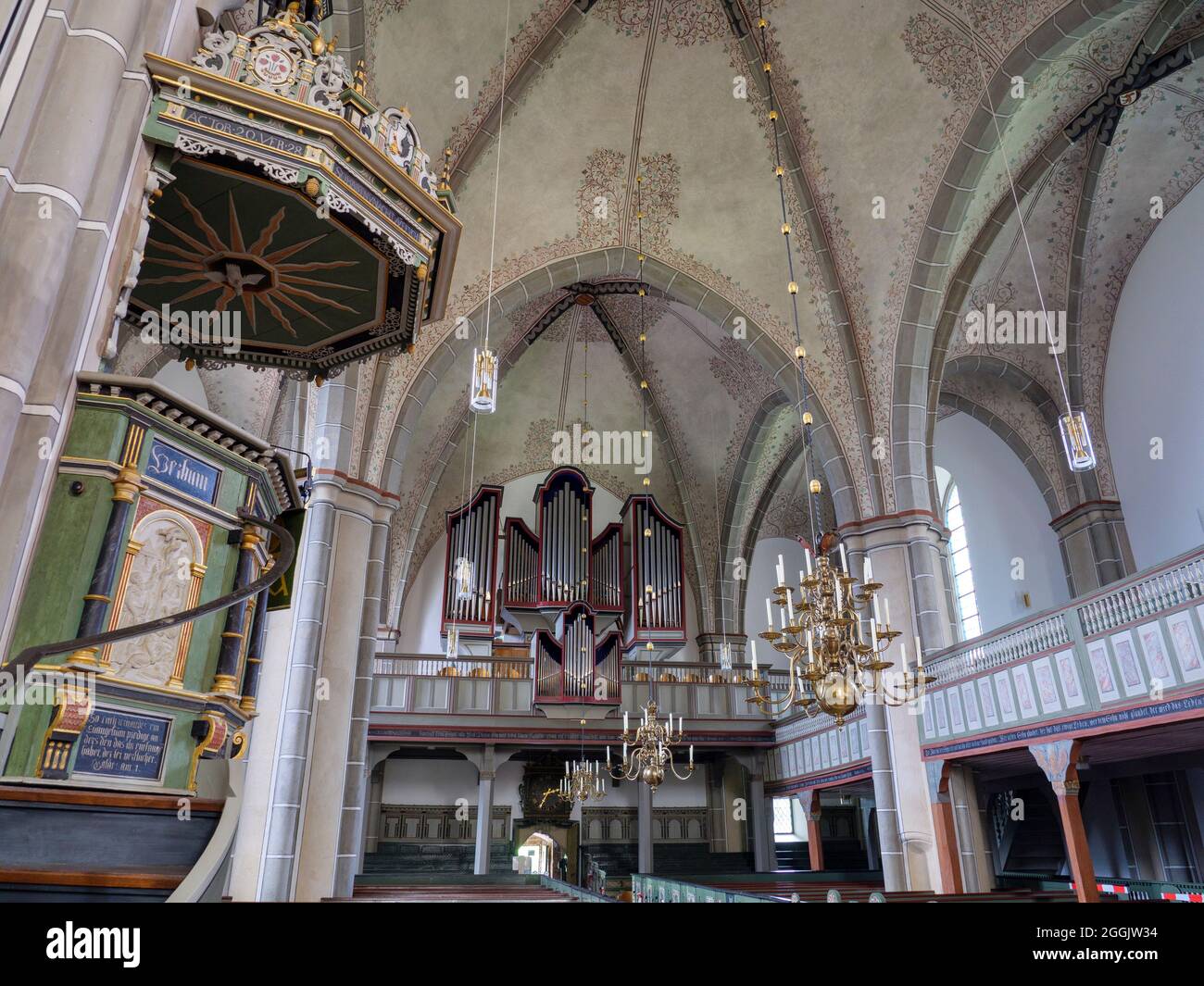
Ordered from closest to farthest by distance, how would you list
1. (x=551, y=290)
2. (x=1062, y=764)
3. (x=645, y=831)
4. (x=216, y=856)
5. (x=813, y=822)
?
(x=216, y=856)
(x=1062, y=764)
(x=551, y=290)
(x=813, y=822)
(x=645, y=831)

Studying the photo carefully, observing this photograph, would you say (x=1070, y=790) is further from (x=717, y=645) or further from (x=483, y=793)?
(x=483, y=793)

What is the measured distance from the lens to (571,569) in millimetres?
18734

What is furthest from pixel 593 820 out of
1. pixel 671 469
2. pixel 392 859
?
pixel 671 469

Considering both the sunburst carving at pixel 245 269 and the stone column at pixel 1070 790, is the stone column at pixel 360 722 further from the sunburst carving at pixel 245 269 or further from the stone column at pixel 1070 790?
the stone column at pixel 1070 790

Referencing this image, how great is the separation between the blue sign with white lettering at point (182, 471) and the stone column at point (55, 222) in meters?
0.50

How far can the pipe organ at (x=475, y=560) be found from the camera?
58.3 ft

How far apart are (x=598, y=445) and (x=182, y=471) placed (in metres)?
17.3

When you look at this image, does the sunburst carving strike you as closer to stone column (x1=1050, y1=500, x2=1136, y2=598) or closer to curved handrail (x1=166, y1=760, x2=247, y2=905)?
curved handrail (x1=166, y1=760, x2=247, y2=905)

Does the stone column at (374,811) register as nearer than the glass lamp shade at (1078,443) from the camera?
No

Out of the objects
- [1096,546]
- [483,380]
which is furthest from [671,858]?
[483,380]

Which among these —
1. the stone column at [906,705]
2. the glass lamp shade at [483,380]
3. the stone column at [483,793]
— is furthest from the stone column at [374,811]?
the glass lamp shade at [483,380]
